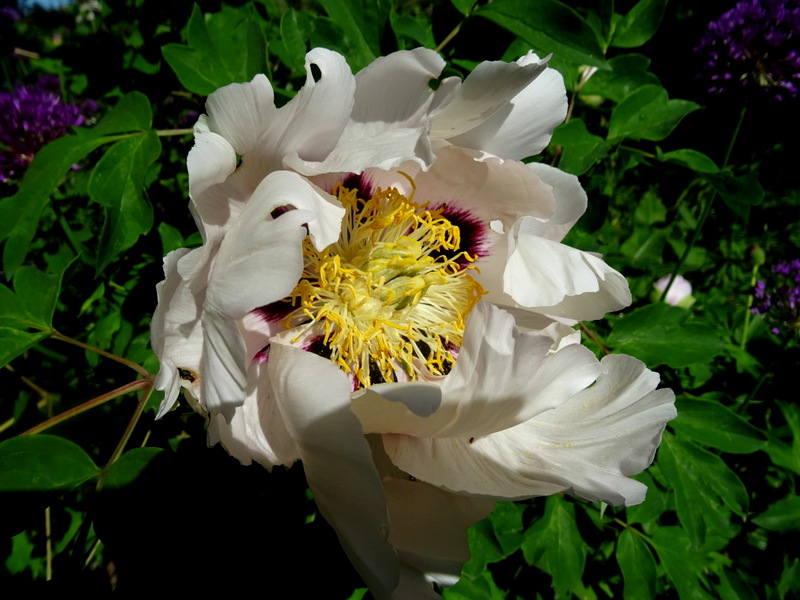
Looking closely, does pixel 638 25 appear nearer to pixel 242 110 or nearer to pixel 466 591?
pixel 242 110

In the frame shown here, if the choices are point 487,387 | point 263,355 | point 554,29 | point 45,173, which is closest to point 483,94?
point 554,29

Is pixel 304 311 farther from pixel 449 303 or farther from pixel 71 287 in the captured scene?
pixel 71 287

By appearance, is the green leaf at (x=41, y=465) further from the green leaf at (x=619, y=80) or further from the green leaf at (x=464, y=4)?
the green leaf at (x=619, y=80)

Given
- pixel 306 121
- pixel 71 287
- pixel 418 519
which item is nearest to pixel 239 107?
pixel 306 121

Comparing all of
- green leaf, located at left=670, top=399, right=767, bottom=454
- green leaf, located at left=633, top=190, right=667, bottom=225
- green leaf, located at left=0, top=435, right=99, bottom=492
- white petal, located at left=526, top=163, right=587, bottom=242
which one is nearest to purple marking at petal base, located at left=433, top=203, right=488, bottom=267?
white petal, located at left=526, top=163, right=587, bottom=242

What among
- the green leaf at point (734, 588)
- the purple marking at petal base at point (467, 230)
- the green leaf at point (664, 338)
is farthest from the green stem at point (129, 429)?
the green leaf at point (734, 588)
